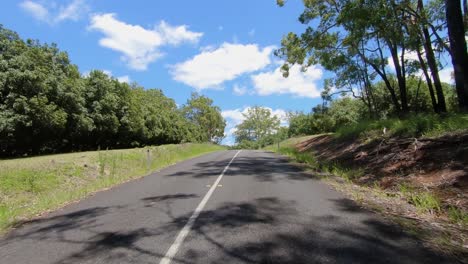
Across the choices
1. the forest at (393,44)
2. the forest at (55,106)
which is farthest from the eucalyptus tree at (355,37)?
the forest at (55,106)

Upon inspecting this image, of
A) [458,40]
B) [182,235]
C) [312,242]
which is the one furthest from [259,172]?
[312,242]

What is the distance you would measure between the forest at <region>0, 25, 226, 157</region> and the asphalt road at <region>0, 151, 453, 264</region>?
54.9ft

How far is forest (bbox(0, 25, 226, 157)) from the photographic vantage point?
23984 mm

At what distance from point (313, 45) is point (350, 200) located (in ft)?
48.1

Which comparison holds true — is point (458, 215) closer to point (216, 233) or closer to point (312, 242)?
point (312, 242)

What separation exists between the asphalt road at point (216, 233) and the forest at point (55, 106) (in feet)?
54.9

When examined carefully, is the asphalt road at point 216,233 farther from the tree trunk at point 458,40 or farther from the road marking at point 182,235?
the tree trunk at point 458,40

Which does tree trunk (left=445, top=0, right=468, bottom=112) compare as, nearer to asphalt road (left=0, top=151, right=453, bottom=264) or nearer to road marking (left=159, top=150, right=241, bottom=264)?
asphalt road (left=0, top=151, right=453, bottom=264)

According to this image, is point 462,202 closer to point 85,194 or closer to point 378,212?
point 378,212

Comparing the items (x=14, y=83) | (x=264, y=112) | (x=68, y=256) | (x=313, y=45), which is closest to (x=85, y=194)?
(x=68, y=256)

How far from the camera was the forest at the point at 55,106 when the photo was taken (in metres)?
24.0

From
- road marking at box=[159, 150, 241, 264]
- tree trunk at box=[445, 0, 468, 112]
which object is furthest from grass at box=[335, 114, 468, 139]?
road marking at box=[159, 150, 241, 264]

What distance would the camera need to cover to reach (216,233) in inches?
234

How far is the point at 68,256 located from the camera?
515cm
